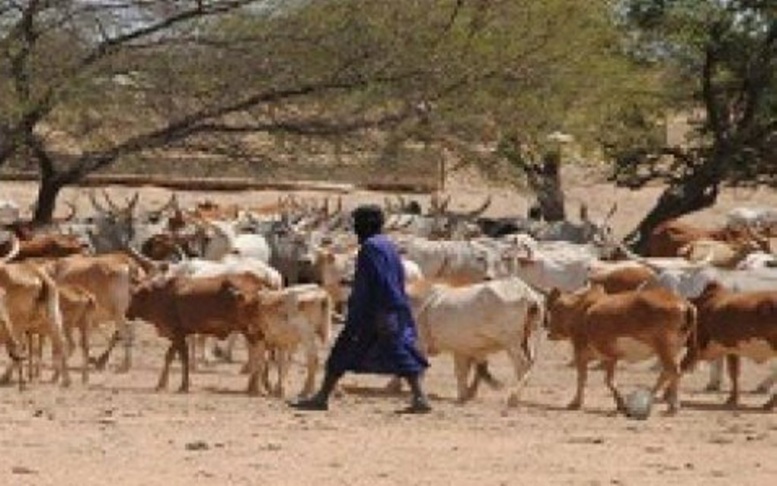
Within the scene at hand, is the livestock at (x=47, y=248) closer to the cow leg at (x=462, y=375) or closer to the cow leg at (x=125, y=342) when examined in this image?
the cow leg at (x=125, y=342)

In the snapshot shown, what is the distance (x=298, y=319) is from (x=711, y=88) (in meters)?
22.5

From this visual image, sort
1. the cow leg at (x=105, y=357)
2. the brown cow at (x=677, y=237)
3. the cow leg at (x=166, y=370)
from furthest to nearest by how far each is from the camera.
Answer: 1. the brown cow at (x=677, y=237)
2. the cow leg at (x=105, y=357)
3. the cow leg at (x=166, y=370)

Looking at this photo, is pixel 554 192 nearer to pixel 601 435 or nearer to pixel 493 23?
pixel 493 23

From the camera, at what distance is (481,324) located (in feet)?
55.7

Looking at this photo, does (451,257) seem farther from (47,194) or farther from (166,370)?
(166,370)

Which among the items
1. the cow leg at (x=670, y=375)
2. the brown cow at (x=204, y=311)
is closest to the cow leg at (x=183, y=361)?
the brown cow at (x=204, y=311)

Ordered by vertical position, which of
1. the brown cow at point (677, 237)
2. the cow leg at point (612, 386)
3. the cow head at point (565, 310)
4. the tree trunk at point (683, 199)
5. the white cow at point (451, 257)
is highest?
the tree trunk at point (683, 199)

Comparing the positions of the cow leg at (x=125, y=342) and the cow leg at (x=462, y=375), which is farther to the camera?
the cow leg at (x=125, y=342)

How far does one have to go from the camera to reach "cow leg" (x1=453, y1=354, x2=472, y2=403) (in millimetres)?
17141

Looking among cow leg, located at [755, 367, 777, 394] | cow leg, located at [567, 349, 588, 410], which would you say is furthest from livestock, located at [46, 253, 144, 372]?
cow leg, located at [755, 367, 777, 394]

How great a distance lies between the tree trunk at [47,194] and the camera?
26469mm

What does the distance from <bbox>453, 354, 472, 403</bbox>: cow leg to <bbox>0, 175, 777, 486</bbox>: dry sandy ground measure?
138 mm

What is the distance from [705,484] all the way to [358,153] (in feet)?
48.2

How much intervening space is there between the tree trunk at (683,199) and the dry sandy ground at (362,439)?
62.5 ft
